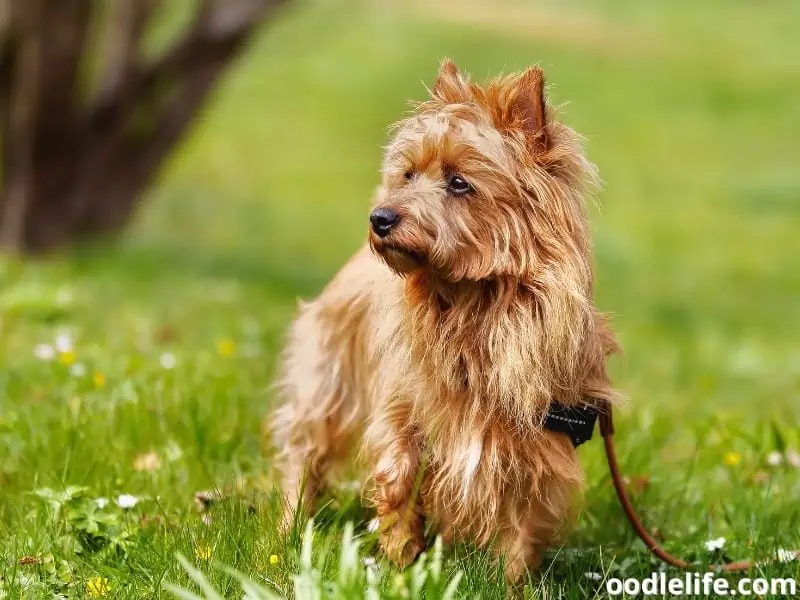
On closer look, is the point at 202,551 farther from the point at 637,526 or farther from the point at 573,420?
the point at 637,526

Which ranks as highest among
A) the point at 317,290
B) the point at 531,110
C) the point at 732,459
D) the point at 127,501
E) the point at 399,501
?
the point at 531,110

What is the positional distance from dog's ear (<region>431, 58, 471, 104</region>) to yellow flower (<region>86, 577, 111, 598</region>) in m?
1.72

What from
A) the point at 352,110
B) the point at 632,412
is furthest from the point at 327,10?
the point at 632,412

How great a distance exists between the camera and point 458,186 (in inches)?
125

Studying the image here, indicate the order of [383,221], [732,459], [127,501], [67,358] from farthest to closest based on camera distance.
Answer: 1. [67,358]
2. [732,459]
3. [127,501]
4. [383,221]

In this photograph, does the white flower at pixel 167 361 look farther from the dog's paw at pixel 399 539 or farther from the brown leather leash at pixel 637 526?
the brown leather leash at pixel 637 526

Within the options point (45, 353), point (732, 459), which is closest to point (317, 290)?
point (45, 353)

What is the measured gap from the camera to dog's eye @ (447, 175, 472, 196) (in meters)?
3.16

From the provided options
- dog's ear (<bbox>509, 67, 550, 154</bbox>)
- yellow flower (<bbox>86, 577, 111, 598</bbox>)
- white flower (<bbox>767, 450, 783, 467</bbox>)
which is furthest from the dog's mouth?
white flower (<bbox>767, 450, 783, 467</bbox>)

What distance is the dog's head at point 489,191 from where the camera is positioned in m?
3.10

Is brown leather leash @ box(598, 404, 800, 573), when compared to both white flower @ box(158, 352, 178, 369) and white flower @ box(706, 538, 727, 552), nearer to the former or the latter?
white flower @ box(706, 538, 727, 552)

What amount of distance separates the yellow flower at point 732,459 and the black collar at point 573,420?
161 centimetres

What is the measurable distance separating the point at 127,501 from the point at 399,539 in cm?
90

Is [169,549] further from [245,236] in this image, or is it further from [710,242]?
[710,242]
